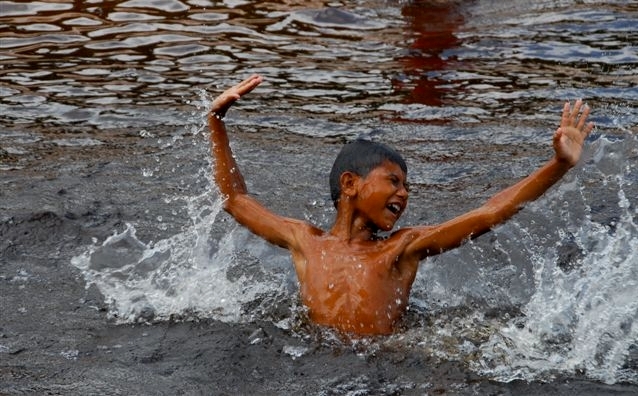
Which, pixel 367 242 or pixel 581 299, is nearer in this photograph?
pixel 367 242

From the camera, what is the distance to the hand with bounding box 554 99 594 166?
565 cm

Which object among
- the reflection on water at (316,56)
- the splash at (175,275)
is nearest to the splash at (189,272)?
the splash at (175,275)

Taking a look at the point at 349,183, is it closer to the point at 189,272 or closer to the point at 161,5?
the point at 189,272

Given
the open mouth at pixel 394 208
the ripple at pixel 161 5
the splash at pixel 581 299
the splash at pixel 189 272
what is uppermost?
the open mouth at pixel 394 208

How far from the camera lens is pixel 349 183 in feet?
20.7

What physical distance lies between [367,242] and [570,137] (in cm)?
122

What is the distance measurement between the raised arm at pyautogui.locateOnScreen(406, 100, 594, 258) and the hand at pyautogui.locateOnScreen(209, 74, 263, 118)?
1.10 m

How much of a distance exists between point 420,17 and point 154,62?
334 centimetres

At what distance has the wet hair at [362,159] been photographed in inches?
246

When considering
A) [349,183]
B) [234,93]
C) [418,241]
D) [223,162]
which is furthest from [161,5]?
[418,241]

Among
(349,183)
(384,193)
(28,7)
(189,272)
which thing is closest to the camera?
(384,193)

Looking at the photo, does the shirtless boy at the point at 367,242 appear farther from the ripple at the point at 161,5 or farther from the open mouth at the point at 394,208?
the ripple at the point at 161,5

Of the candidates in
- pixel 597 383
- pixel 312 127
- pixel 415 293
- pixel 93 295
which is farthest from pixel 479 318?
pixel 312 127

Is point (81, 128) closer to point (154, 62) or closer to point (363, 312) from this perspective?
point (154, 62)
